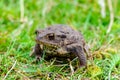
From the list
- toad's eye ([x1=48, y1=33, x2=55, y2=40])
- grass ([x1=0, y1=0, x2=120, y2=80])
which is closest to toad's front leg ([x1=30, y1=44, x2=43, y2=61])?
grass ([x1=0, y1=0, x2=120, y2=80])

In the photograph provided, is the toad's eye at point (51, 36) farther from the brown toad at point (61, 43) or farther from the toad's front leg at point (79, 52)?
the toad's front leg at point (79, 52)

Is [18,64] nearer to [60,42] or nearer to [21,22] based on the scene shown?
[60,42]

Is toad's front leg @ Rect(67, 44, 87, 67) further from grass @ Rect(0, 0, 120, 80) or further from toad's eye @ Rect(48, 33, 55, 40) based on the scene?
toad's eye @ Rect(48, 33, 55, 40)

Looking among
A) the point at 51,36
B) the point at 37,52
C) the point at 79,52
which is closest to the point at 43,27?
the point at 37,52

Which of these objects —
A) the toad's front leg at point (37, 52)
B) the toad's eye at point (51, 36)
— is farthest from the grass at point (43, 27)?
the toad's eye at point (51, 36)

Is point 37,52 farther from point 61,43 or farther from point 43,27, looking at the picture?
point 43,27

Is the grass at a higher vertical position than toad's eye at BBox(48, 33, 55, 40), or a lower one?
lower
